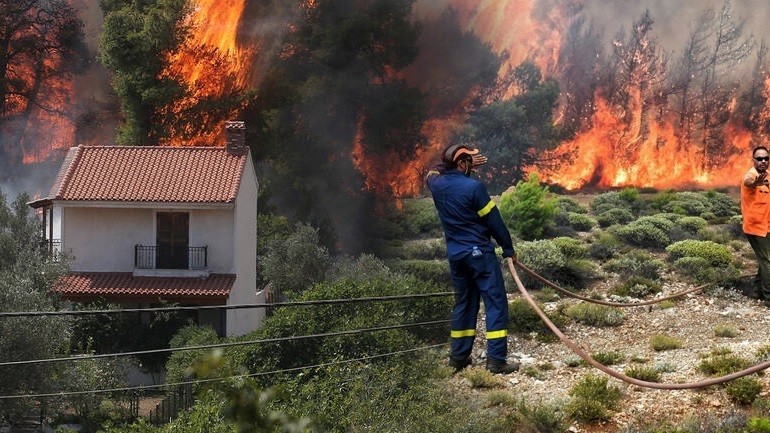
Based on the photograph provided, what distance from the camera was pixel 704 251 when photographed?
112ft

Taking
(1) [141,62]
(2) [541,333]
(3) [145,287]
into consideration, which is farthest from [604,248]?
(1) [141,62]

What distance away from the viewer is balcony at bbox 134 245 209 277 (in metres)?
34.1

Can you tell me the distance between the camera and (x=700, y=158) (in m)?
43.5

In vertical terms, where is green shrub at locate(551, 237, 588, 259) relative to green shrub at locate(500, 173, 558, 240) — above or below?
below

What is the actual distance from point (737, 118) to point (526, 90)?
7.90 meters

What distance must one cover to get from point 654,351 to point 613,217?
15.7 m

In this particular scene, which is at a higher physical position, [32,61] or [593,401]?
[32,61]

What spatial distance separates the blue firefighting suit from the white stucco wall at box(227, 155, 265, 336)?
2284cm

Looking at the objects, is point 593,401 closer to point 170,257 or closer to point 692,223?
point 170,257

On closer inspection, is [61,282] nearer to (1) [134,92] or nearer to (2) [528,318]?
(1) [134,92]

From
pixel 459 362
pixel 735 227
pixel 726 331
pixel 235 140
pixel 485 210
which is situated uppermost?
pixel 235 140

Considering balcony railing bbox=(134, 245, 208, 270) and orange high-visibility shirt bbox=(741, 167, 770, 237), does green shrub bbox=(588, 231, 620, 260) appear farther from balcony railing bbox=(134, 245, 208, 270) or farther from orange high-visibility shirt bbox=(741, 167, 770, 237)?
orange high-visibility shirt bbox=(741, 167, 770, 237)

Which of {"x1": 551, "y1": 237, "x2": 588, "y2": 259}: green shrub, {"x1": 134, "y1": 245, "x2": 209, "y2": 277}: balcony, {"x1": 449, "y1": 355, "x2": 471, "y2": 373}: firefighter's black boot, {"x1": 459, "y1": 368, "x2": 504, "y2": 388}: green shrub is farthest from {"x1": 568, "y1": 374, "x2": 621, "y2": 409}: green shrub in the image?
{"x1": 134, "y1": 245, "x2": 209, "y2": 277}: balcony

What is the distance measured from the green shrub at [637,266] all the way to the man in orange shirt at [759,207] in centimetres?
1649
